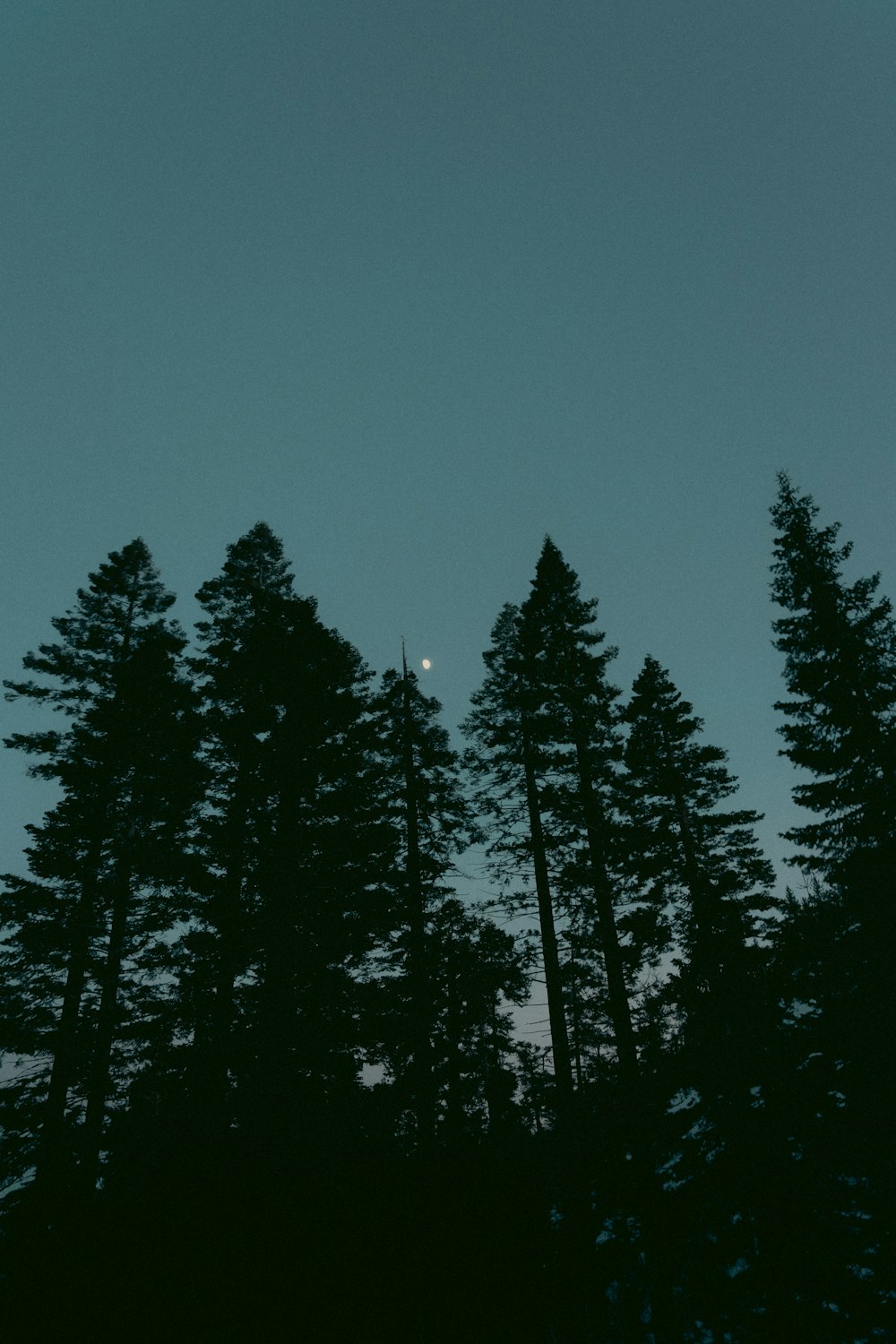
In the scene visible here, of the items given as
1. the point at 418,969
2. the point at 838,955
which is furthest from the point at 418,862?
the point at 838,955

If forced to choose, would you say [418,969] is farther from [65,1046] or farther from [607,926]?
[65,1046]

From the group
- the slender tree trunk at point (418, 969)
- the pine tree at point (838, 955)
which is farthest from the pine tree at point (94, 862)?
the pine tree at point (838, 955)

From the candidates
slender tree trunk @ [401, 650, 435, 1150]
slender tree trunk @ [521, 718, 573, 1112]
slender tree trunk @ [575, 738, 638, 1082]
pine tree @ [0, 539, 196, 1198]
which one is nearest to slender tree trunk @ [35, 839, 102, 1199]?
pine tree @ [0, 539, 196, 1198]

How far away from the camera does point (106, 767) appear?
16.5 m

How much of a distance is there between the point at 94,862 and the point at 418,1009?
9.40 m

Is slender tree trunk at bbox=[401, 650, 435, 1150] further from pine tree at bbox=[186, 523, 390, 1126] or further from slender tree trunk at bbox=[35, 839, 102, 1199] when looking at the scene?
slender tree trunk at bbox=[35, 839, 102, 1199]

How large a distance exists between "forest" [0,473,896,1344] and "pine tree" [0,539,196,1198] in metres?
0.08

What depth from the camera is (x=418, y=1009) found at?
17375 millimetres

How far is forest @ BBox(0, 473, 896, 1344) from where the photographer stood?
8.21 meters

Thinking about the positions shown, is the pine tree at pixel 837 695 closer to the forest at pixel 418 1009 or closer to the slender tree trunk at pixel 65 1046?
the forest at pixel 418 1009

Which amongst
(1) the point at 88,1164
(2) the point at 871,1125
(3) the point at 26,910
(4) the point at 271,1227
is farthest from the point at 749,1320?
(3) the point at 26,910

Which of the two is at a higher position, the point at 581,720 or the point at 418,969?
the point at 581,720

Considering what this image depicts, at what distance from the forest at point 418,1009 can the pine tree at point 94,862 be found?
0.08 meters

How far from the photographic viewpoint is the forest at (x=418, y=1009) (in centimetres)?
821
